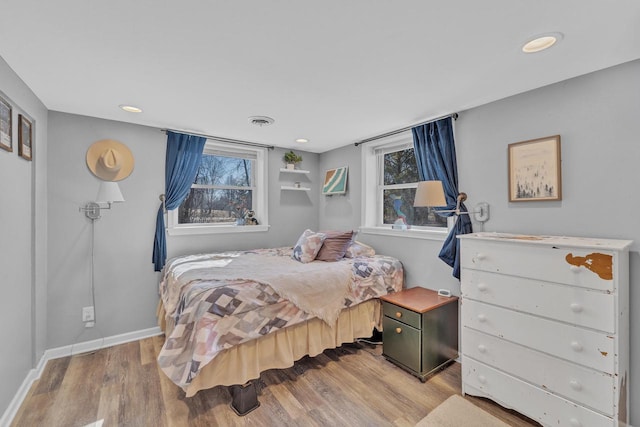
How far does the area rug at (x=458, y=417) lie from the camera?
1.76 meters

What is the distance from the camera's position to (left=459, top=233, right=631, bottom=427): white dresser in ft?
4.80

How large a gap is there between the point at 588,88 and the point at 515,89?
409 millimetres

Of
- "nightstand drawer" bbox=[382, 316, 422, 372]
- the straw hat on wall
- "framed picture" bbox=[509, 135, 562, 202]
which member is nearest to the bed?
"nightstand drawer" bbox=[382, 316, 422, 372]

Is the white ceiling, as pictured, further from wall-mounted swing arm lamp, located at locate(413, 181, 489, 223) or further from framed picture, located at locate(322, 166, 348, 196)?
framed picture, located at locate(322, 166, 348, 196)

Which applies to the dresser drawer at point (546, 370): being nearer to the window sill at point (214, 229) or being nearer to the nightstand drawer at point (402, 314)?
the nightstand drawer at point (402, 314)

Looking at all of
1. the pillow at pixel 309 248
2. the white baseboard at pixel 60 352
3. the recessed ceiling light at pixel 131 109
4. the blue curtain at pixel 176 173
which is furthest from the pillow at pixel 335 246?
the recessed ceiling light at pixel 131 109

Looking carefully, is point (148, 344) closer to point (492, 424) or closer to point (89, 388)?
point (89, 388)

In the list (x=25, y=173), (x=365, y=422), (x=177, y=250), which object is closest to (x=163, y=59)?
(x=25, y=173)

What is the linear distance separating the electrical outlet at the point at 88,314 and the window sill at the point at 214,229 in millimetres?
998

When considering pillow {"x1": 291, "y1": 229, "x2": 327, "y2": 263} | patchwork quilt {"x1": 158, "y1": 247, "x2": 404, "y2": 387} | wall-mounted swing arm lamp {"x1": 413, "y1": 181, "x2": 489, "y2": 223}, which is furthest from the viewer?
pillow {"x1": 291, "y1": 229, "x2": 327, "y2": 263}

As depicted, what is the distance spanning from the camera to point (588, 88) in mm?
1847

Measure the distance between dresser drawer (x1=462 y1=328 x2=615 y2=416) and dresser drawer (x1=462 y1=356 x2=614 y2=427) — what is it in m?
0.04

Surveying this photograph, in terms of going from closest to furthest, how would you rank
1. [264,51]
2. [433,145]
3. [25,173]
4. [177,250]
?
[264,51] < [25,173] < [433,145] < [177,250]

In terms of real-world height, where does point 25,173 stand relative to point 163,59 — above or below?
below
